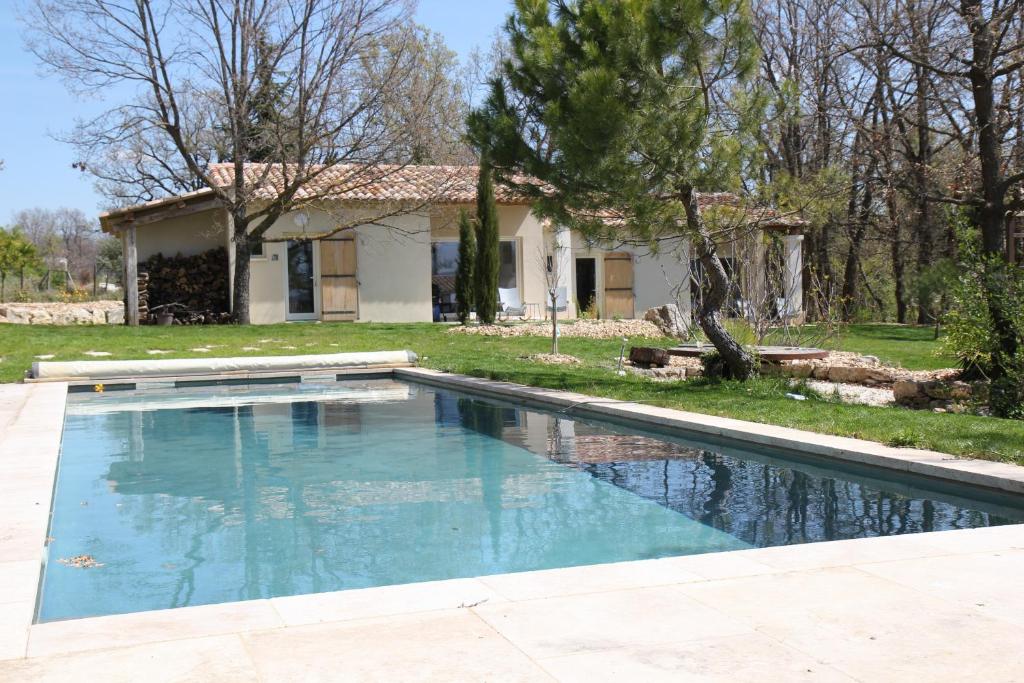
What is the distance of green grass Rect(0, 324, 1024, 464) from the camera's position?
7.37 meters

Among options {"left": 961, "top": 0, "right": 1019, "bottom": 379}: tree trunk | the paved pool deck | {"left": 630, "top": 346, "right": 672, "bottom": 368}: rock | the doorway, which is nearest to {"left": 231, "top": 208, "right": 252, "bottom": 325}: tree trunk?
the doorway

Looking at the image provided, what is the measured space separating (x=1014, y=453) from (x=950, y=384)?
4416 millimetres

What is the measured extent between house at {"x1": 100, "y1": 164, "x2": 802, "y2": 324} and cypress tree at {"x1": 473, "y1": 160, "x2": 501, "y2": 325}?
894 millimetres

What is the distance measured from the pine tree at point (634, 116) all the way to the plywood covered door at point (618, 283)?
41.4ft

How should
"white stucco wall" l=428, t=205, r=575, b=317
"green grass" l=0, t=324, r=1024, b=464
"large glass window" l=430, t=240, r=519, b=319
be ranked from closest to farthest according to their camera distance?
"green grass" l=0, t=324, r=1024, b=464 → "white stucco wall" l=428, t=205, r=575, b=317 → "large glass window" l=430, t=240, r=519, b=319

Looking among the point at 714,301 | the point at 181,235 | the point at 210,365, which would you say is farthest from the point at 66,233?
the point at 714,301

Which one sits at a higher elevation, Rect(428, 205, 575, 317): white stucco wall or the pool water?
Rect(428, 205, 575, 317): white stucco wall

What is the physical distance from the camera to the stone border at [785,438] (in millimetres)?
5723

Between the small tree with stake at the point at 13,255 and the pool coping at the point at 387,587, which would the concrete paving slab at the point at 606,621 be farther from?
the small tree with stake at the point at 13,255

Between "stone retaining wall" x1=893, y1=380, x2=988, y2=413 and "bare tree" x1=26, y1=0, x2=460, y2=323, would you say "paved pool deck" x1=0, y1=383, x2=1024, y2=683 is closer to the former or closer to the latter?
"stone retaining wall" x1=893, y1=380, x2=988, y2=413

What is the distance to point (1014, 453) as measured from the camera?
245 inches

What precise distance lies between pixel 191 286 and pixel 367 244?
3856mm

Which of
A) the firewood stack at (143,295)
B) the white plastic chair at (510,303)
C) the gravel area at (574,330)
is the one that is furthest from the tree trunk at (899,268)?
the firewood stack at (143,295)

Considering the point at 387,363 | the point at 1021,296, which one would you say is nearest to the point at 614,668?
the point at 1021,296
